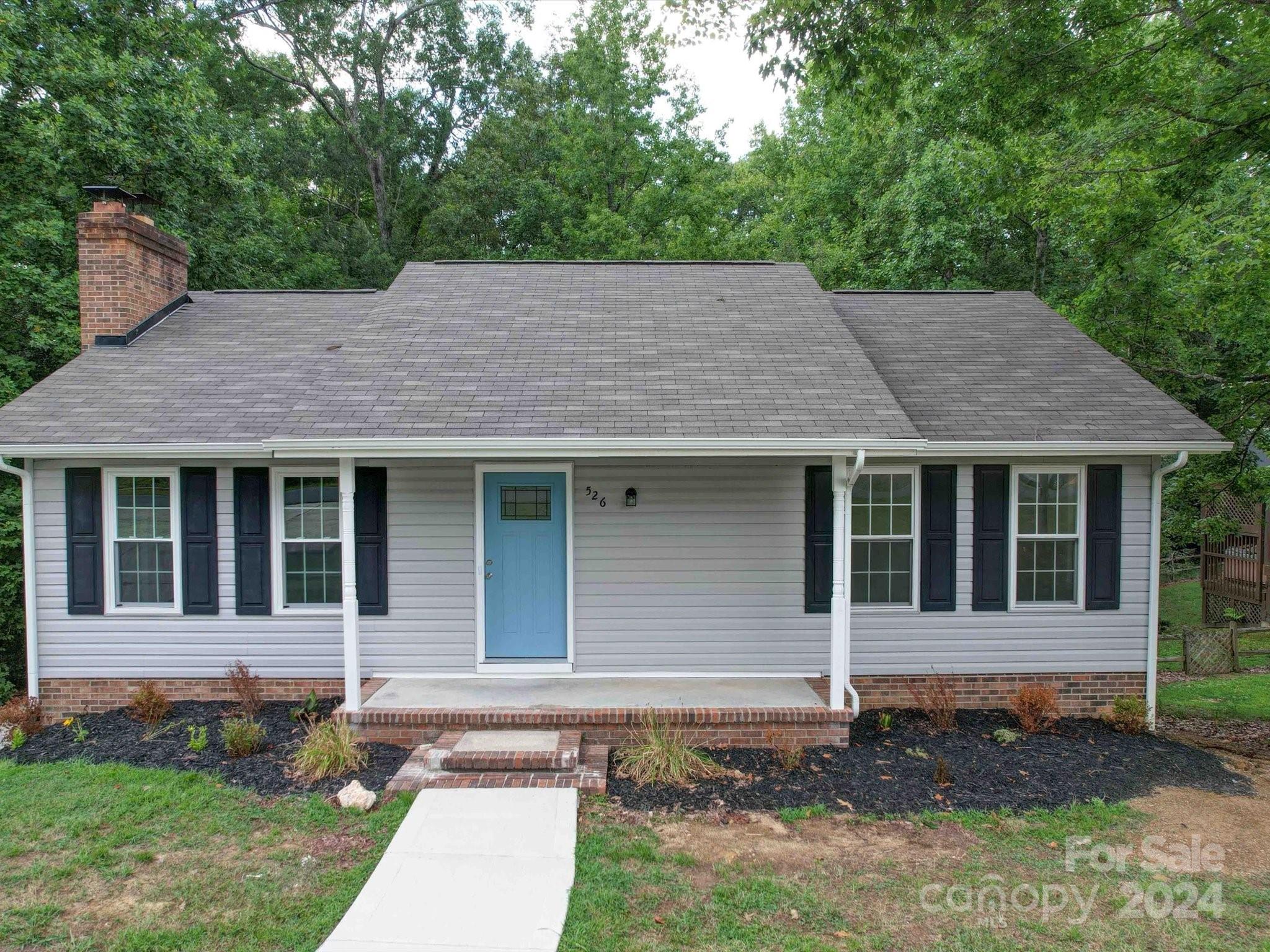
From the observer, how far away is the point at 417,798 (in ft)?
17.3

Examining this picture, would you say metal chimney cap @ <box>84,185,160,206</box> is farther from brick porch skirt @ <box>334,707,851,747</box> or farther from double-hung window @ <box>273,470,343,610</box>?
brick porch skirt @ <box>334,707,851,747</box>

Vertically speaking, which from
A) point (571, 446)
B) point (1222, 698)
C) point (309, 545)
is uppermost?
point (571, 446)

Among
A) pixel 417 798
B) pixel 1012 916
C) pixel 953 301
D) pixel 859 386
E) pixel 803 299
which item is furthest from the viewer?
pixel 953 301

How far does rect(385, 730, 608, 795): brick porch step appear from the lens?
5.52 meters

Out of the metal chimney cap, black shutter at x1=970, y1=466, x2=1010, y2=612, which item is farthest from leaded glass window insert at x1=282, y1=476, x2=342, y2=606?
black shutter at x1=970, y1=466, x2=1010, y2=612

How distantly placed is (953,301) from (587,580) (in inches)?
267

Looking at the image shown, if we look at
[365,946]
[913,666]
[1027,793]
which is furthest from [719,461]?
[365,946]

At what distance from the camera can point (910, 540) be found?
759 centimetres

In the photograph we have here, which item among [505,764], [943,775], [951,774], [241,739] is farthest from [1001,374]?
[241,739]

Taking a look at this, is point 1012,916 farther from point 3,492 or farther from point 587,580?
point 3,492

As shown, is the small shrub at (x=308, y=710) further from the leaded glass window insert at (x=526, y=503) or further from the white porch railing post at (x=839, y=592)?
the white porch railing post at (x=839, y=592)

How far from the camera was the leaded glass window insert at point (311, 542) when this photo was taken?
7.52 meters

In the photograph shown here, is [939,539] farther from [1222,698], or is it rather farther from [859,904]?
[1222,698]

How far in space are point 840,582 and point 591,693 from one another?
2.46 metres
